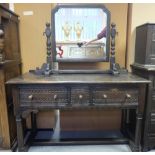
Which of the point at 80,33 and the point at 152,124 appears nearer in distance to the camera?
the point at 152,124

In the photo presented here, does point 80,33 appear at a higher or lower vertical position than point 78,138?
Result: higher

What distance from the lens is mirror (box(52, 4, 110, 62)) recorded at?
187cm

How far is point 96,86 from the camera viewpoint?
1536 millimetres

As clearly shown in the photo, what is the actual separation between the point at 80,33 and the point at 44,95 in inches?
31.9

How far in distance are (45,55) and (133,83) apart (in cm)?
106

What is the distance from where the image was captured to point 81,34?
75.6 inches

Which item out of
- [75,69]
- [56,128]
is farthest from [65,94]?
[56,128]

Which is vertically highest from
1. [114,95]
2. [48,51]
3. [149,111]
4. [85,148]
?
[48,51]

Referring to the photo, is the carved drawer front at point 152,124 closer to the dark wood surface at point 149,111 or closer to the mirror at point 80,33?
the dark wood surface at point 149,111

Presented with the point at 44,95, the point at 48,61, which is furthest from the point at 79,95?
the point at 48,61

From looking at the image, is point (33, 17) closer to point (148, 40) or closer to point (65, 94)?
point (65, 94)

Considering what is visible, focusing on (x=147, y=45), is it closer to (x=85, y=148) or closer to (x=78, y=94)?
(x=78, y=94)

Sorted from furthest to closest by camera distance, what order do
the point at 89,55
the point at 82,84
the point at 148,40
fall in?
1. the point at 89,55
2. the point at 148,40
3. the point at 82,84

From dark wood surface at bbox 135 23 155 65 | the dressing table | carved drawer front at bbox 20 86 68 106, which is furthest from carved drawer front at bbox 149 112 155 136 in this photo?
carved drawer front at bbox 20 86 68 106
